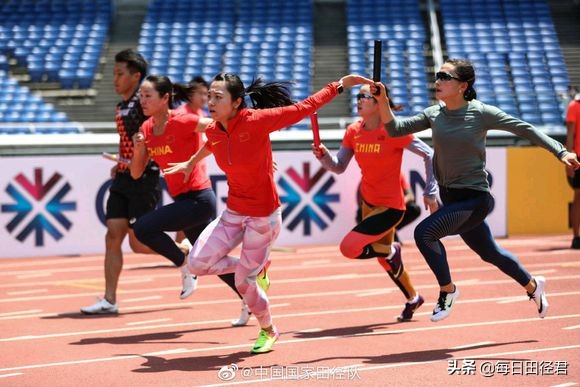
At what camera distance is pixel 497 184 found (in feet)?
57.1

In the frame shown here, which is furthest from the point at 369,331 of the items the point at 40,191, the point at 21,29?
the point at 21,29

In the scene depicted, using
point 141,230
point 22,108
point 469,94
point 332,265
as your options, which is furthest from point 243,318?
point 22,108

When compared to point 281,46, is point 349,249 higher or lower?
lower

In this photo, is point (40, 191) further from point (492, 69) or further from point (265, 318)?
point (492, 69)

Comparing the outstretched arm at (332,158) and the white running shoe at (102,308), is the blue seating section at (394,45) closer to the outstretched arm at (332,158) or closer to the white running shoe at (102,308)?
the outstretched arm at (332,158)

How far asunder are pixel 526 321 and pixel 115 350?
3.24 m

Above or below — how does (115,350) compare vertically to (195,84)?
below

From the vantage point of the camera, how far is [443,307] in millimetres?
7773

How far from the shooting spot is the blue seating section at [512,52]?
23.5 metres

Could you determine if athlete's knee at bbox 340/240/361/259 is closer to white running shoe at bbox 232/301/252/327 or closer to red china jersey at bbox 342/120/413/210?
red china jersey at bbox 342/120/413/210

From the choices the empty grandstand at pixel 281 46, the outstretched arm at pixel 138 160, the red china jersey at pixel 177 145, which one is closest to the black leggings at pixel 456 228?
the red china jersey at pixel 177 145

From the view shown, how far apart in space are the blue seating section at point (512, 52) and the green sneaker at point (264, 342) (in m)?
15.9

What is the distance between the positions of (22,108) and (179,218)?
50.4ft

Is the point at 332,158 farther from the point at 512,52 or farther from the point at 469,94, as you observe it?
the point at 512,52
